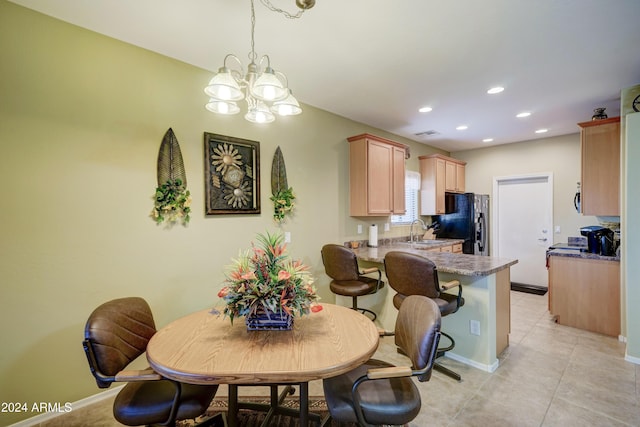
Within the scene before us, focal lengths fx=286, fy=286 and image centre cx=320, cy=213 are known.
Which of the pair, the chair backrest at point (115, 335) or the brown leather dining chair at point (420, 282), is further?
the brown leather dining chair at point (420, 282)

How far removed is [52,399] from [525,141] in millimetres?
6871

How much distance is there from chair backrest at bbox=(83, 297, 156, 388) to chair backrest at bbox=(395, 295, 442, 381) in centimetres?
148

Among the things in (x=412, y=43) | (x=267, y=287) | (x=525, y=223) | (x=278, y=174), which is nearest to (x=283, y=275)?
(x=267, y=287)

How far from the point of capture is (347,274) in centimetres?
296

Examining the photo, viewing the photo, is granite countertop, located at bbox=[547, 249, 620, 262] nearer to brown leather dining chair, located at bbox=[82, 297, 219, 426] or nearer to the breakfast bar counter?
the breakfast bar counter

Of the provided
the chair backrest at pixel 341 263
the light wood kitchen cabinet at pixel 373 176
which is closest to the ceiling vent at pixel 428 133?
the light wood kitchen cabinet at pixel 373 176

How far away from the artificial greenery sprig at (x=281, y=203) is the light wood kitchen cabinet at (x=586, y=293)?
3.35 m

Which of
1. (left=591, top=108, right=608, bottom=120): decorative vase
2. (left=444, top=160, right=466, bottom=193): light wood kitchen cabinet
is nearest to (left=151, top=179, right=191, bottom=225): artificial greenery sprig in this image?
(left=444, top=160, right=466, bottom=193): light wood kitchen cabinet

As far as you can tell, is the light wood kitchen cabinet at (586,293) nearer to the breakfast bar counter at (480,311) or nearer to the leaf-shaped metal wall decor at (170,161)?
the breakfast bar counter at (480,311)

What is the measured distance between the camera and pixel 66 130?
1974 millimetres

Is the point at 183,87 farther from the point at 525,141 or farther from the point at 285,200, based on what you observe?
the point at 525,141

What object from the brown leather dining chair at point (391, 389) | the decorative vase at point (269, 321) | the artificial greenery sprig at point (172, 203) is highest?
the artificial greenery sprig at point (172, 203)

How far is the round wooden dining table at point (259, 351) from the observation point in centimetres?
116

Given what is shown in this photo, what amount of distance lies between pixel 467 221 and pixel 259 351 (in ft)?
15.4
